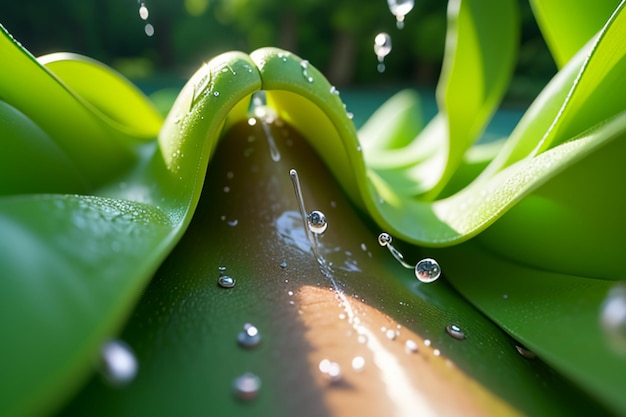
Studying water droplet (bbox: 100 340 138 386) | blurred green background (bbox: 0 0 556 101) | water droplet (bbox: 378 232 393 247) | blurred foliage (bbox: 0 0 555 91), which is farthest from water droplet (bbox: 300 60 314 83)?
blurred foliage (bbox: 0 0 555 91)

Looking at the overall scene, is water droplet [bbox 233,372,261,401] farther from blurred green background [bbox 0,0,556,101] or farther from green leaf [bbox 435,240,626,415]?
blurred green background [bbox 0,0,556,101]

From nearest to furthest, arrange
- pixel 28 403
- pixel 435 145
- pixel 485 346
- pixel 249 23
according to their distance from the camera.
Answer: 1. pixel 28 403
2. pixel 485 346
3. pixel 435 145
4. pixel 249 23

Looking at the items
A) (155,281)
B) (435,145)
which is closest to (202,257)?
(155,281)

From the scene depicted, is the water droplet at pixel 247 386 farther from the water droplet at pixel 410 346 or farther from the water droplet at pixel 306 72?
the water droplet at pixel 306 72

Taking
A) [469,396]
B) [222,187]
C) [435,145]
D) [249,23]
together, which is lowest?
[469,396]

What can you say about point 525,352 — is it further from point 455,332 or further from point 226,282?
point 226,282

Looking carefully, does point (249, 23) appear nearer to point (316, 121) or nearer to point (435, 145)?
point (435, 145)

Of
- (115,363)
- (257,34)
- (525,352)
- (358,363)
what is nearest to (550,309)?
(525,352)
